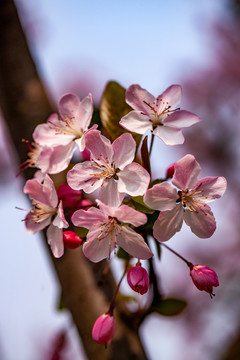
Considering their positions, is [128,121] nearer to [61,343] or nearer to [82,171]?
[82,171]

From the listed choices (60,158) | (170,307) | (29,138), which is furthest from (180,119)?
(29,138)

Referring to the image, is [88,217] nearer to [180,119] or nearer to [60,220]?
[60,220]

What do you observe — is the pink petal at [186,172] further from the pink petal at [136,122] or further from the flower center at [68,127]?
the flower center at [68,127]

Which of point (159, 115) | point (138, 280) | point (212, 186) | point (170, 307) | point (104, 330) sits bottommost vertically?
point (170, 307)

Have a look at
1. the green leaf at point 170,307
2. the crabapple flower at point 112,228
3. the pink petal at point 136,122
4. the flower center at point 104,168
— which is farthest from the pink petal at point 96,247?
the green leaf at point 170,307

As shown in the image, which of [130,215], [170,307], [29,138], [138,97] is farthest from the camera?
[29,138]

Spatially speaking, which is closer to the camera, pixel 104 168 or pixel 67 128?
pixel 104 168

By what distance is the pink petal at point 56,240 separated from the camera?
0.69 meters

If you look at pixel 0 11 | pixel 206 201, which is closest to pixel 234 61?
pixel 0 11

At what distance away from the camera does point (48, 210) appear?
2.39 feet

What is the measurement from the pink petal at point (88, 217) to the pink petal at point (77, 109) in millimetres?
211

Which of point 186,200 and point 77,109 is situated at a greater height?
point 77,109

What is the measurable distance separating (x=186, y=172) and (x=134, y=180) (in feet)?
0.30

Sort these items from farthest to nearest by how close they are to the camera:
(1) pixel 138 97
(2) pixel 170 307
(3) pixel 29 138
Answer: (3) pixel 29 138, (2) pixel 170 307, (1) pixel 138 97
